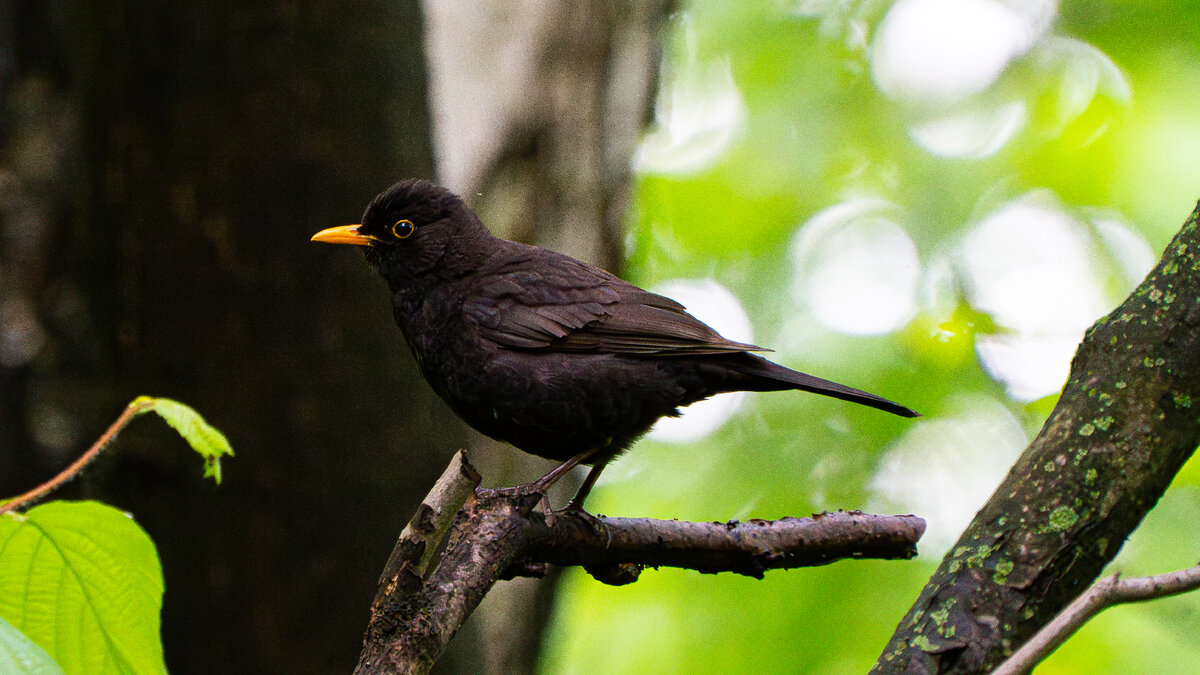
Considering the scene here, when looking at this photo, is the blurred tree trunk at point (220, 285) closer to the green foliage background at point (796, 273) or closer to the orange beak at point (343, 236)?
the orange beak at point (343, 236)

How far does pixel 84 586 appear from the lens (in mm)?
1716

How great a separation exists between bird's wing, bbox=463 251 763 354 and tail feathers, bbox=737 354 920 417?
0.11 meters

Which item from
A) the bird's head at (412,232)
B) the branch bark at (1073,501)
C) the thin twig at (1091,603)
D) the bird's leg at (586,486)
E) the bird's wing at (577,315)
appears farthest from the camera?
the bird's head at (412,232)

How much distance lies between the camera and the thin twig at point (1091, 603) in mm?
1218

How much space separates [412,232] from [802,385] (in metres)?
1.37

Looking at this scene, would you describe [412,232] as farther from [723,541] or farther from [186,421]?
[723,541]

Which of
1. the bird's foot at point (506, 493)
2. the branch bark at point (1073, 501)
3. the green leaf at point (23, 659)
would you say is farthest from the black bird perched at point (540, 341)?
the green leaf at point (23, 659)

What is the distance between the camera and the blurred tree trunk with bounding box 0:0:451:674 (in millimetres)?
2930

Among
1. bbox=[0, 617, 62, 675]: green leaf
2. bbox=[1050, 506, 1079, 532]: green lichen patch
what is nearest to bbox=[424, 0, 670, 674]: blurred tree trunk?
bbox=[1050, 506, 1079, 532]: green lichen patch

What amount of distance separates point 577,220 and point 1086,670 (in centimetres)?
308

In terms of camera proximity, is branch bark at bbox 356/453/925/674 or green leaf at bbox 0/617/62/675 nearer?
green leaf at bbox 0/617/62/675

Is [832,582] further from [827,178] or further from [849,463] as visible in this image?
[827,178]

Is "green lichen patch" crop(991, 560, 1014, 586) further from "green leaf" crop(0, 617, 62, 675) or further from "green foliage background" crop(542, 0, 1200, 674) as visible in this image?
"green foliage background" crop(542, 0, 1200, 674)

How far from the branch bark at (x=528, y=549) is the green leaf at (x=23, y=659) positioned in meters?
0.64
